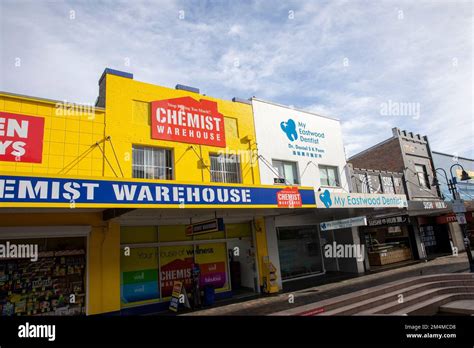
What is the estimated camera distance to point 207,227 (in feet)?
35.0

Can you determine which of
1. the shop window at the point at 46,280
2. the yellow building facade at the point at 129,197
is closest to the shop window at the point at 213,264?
the yellow building facade at the point at 129,197

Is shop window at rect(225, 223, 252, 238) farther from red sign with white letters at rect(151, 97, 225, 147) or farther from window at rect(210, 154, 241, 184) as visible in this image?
red sign with white letters at rect(151, 97, 225, 147)

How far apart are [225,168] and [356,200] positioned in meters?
5.94

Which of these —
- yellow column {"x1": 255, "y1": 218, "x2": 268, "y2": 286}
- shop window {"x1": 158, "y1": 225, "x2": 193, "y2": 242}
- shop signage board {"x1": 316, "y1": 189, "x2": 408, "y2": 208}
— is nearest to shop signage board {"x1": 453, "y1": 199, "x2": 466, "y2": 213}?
shop signage board {"x1": 316, "y1": 189, "x2": 408, "y2": 208}

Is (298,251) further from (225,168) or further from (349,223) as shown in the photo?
(225,168)

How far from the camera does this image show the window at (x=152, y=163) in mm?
11930

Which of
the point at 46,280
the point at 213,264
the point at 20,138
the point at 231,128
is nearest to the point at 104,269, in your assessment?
the point at 46,280

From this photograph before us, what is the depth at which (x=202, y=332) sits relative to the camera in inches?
106

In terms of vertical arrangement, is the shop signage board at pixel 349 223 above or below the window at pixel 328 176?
below

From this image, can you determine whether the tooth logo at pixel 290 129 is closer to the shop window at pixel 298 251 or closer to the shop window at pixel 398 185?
the shop window at pixel 298 251

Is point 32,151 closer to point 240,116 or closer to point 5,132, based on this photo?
point 5,132

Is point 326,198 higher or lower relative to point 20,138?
lower

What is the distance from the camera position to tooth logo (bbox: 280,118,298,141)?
16453 mm

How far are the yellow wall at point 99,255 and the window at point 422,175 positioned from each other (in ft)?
74.5
